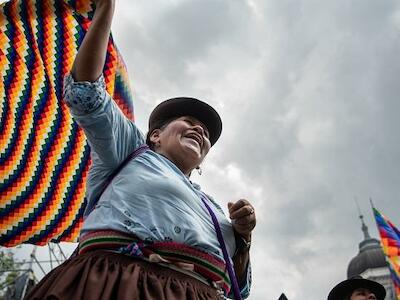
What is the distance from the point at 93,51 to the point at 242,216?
83 cm

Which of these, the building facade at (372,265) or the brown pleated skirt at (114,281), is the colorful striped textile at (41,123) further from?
the building facade at (372,265)

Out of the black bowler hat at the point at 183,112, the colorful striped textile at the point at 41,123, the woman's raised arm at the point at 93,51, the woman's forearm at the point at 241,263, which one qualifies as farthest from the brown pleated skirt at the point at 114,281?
the colorful striped textile at the point at 41,123

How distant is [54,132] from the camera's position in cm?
242

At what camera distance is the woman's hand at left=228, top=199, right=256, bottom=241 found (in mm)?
1550

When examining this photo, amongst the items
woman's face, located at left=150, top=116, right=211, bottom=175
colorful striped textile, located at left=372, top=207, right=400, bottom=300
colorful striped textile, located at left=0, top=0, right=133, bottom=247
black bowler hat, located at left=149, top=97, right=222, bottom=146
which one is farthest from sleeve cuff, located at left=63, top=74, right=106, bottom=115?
colorful striped textile, located at left=372, top=207, right=400, bottom=300

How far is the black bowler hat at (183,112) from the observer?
2031 millimetres

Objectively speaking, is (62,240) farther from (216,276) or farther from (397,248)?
(397,248)

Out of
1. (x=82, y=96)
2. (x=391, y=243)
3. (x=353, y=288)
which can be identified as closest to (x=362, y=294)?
(x=353, y=288)

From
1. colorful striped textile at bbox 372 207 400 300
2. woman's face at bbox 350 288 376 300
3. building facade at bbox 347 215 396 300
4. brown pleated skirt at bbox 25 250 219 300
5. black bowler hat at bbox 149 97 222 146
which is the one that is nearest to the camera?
brown pleated skirt at bbox 25 250 219 300

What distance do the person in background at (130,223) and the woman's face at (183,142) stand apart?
0.12m

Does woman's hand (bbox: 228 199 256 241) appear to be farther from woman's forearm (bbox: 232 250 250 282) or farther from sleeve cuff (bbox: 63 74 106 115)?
sleeve cuff (bbox: 63 74 106 115)

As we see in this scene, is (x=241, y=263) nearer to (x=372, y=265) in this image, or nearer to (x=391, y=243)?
(x=391, y=243)

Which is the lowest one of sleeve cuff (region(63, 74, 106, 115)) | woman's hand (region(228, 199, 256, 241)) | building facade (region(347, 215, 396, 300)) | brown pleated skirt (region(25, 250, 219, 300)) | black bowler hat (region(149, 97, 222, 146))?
brown pleated skirt (region(25, 250, 219, 300))

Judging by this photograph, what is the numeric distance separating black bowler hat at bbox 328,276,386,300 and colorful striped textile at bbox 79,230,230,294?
378 cm
